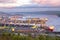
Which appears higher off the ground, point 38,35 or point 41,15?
point 41,15

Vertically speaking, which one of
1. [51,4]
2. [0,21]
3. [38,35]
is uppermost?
[51,4]

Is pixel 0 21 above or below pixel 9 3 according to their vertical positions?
below


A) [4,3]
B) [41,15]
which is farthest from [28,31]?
[4,3]

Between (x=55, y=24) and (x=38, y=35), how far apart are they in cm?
36

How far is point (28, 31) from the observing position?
4191mm

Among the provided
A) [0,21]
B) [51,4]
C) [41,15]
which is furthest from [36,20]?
[0,21]

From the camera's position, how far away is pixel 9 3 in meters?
4.24

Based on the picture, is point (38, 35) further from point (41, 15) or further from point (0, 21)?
point (0, 21)

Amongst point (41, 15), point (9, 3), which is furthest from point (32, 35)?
point (9, 3)

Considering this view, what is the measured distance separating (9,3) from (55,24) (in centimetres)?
90

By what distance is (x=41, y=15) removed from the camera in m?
4.10

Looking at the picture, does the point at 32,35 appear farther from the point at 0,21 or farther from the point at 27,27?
the point at 0,21

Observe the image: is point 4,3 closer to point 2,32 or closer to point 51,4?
point 2,32

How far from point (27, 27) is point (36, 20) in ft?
0.66
